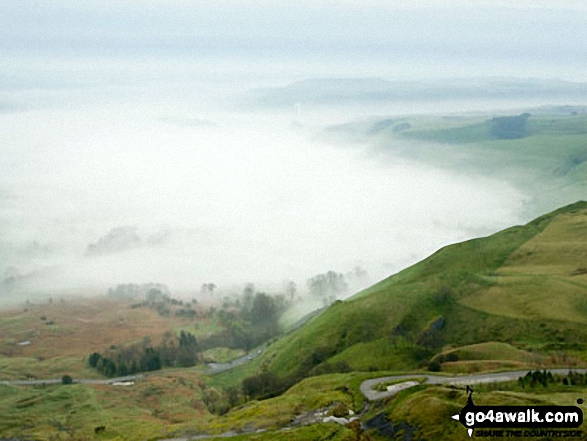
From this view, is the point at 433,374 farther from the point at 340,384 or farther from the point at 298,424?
the point at 298,424

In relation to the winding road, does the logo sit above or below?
above

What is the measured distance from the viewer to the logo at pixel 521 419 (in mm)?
83419

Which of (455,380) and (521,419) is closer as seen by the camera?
(521,419)

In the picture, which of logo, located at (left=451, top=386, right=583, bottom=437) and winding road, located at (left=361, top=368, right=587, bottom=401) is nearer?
logo, located at (left=451, top=386, right=583, bottom=437)

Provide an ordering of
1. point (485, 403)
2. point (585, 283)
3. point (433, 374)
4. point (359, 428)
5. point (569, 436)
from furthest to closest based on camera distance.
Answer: point (585, 283) < point (433, 374) < point (359, 428) < point (485, 403) < point (569, 436)

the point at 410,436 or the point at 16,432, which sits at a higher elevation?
the point at 410,436

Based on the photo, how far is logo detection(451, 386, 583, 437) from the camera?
83.4 meters

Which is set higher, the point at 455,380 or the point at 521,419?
the point at 521,419

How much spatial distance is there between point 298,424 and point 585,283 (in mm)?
116984

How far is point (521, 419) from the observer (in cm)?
8694

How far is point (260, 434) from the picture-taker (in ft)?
373

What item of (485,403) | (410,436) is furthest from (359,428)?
(485,403)

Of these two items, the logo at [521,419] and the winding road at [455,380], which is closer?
the logo at [521,419]

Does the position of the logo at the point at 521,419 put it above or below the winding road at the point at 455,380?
above
